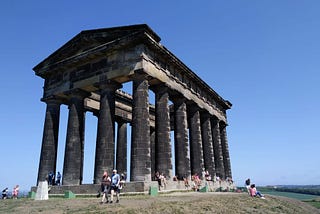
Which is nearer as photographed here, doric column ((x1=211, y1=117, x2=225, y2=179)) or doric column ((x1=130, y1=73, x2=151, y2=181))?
doric column ((x1=130, y1=73, x2=151, y2=181))

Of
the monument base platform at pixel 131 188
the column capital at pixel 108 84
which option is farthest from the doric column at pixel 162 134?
the column capital at pixel 108 84

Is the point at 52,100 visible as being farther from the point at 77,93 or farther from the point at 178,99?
the point at 178,99

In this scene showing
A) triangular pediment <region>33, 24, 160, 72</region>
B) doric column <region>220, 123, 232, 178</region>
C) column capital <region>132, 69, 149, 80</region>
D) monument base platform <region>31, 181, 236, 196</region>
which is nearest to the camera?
monument base platform <region>31, 181, 236, 196</region>

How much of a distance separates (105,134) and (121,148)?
1171 centimetres

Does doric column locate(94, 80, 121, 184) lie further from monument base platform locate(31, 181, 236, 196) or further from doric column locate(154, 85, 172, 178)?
doric column locate(154, 85, 172, 178)

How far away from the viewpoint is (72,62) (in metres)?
27.5

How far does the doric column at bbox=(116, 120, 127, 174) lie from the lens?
109 ft

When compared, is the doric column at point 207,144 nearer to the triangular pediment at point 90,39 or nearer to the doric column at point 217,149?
the doric column at point 217,149

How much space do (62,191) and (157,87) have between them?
42.0 ft

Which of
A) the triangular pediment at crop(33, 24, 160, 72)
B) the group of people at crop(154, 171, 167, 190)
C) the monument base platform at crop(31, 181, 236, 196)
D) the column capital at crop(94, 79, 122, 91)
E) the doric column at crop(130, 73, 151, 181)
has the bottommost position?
the monument base platform at crop(31, 181, 236, 196)

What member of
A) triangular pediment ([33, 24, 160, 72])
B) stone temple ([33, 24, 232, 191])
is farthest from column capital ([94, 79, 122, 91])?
triangular pediment ([33, 24, 160, 72])

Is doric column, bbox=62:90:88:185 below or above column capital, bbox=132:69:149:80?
below

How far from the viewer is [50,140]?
1102 inches

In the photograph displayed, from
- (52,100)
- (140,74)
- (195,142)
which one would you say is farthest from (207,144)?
(52,100)
